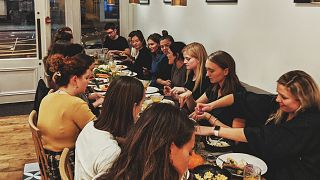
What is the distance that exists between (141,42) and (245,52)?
225 cm

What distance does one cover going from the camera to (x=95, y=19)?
22.6 ft

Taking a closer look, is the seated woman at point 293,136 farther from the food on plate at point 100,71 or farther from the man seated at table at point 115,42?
the man seated at table at point 115,42

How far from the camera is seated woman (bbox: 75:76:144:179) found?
5.42 ft

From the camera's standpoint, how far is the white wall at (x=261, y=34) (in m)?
2.68

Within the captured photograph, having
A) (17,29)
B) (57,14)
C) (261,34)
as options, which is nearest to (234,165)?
(261,34)

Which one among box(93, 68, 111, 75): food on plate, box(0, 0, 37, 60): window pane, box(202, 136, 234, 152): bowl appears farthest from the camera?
box(0, 0, 37, 60): window pane

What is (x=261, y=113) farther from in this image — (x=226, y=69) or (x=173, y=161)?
(x=173, y=161)

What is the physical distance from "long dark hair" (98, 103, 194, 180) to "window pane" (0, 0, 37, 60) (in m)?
5.17

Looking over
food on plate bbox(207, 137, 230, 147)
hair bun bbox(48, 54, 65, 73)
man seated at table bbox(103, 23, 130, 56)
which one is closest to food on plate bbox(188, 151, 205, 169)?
food on plate bbox(207, 137, 230, 147)

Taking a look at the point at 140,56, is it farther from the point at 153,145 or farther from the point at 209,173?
the point at 153,145

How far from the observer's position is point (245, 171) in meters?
1.74

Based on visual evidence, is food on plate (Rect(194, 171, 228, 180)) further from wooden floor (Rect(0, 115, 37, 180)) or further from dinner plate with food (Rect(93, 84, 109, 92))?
wooden floor (Rect(0, 115, 37, 180))

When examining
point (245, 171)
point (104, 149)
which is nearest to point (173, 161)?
point (104, 149)

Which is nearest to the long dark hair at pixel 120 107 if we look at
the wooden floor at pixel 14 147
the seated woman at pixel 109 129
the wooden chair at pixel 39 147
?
the seated woman at pixel 109 129
